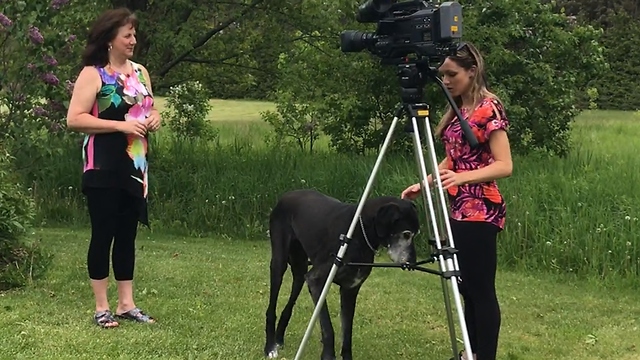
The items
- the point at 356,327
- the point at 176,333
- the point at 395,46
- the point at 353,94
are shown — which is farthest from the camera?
the point at 353,94

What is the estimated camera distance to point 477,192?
4.02 m

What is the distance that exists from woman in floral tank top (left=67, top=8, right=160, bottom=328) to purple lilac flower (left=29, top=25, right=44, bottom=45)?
3.42 meters

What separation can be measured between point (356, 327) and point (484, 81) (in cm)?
215

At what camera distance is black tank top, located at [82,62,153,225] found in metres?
4.79

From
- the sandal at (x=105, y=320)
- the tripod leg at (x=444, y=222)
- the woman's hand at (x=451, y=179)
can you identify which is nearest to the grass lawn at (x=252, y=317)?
the sandal at (x=105, y=320)

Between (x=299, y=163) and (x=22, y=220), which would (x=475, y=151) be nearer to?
(x=22, y=220)

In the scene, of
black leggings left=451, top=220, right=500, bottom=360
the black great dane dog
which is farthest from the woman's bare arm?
black leggings left=451, top=220, right=500, bottom=360

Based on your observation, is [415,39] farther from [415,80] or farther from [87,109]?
[87,109]

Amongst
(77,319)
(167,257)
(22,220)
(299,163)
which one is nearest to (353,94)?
(299,163)

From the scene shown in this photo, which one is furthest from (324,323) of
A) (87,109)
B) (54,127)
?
(54,127)

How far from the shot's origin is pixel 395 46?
3805mm

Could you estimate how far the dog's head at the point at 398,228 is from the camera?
13.2 ft

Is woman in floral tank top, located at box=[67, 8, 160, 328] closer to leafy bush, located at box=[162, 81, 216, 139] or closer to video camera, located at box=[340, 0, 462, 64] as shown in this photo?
video camera, located at box=[340, 0, 462, 64]

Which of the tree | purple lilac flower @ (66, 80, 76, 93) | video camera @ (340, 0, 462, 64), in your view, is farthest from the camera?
the tree
